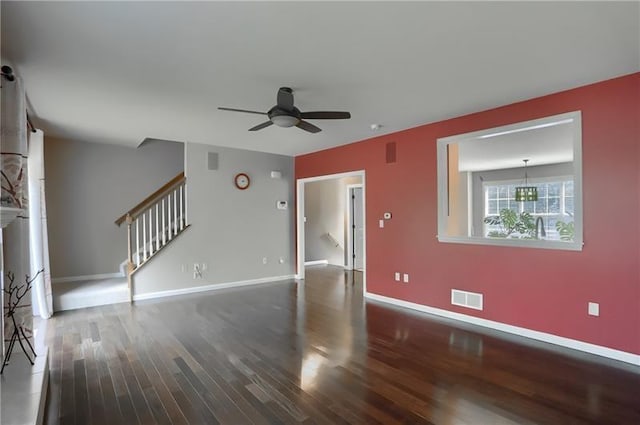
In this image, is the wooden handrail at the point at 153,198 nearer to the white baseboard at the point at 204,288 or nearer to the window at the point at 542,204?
the white baseboard at the point at 204,288

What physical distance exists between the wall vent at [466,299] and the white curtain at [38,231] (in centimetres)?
539

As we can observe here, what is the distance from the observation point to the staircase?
5.51 meters

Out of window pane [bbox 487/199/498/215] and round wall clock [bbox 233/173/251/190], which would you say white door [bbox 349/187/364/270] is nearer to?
round wall clock [bbox 233/173/251/190]

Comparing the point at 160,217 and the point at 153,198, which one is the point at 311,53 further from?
the point at 160,217

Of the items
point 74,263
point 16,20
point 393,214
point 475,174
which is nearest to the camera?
point 16,20

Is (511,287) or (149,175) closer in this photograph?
(511,287)

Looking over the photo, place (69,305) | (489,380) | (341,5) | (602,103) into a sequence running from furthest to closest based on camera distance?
(69,305), (602,103), (489,380), (341,5)

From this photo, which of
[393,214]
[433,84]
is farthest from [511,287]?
[433,84]

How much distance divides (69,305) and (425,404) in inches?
198

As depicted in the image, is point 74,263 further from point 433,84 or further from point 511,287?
point 511,287

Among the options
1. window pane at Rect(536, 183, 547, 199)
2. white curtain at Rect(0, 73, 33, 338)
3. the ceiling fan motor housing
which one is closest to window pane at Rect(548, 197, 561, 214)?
window pane at Rect(536, 183, 547, 199)

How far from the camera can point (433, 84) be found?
3268mm

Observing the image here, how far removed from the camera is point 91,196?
6125 mm

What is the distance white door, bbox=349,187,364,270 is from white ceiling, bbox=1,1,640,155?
4.18 metres
